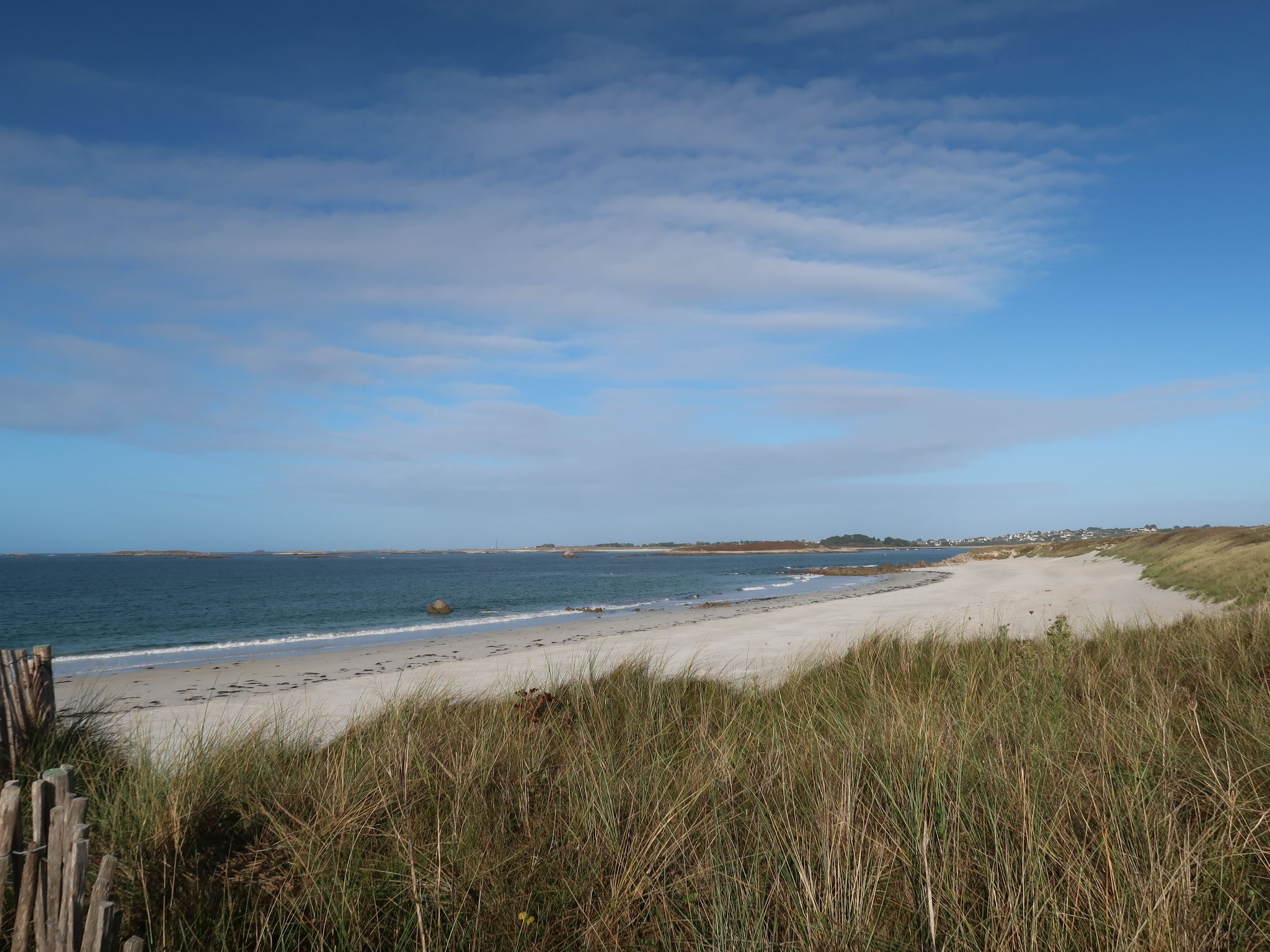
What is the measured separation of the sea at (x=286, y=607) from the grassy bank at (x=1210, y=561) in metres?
18.0

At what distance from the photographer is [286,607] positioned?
4006 centimetres

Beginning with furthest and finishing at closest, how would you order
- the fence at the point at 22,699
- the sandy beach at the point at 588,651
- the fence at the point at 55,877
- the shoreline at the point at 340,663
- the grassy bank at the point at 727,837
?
1. the shoreline at the point at 340,663
2. the sandy beach at the point at 588,651
3. the fence at the point at 22,699
4. the grassy bank at the point at 727,837
5. the fence at the point at 55,877

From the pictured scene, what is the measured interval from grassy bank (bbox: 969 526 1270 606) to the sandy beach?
85 centimetres

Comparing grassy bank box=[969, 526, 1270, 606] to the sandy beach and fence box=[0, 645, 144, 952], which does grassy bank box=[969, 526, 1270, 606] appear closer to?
Answer: the sandy beach

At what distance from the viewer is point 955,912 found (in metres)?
2.54

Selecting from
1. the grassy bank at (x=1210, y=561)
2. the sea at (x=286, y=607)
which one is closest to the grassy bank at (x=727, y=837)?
the sea at (x=286, y=607)

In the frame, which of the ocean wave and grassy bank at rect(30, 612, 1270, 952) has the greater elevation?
grassy bank at rect(30, 612, 1270, 952)

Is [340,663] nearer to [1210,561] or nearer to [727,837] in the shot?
[727,837]

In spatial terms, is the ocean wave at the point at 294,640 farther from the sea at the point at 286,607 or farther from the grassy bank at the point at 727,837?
the grassy bank at the point at 727,837

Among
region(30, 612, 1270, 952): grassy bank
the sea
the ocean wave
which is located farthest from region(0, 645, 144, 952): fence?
the ocean wave

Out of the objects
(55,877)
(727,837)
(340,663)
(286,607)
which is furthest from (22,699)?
(286,607)

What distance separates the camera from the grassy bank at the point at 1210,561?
16.9m

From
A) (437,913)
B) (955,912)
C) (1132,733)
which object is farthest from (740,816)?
(1132,733)

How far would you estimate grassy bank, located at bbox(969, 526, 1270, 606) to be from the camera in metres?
16.9
